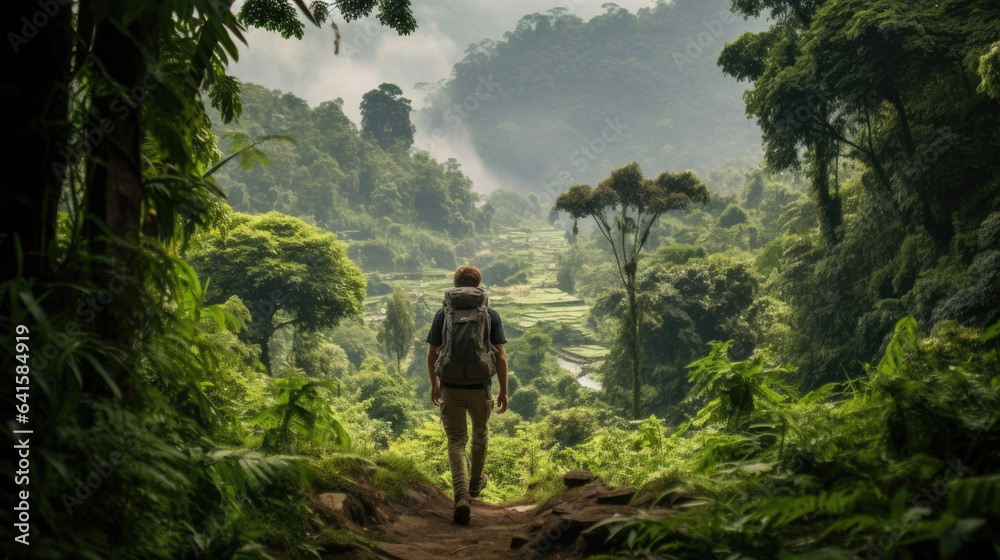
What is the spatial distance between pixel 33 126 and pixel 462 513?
119 inches

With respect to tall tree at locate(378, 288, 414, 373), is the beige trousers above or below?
above

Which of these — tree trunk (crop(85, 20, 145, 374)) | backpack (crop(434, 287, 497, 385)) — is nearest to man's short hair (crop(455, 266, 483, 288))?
backpack (crop(434, 287, 497, 385))

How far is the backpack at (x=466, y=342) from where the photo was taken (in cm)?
328

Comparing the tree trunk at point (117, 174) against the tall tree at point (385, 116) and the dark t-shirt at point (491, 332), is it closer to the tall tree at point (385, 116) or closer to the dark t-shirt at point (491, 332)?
the dark t-shirt at point (491, 332)

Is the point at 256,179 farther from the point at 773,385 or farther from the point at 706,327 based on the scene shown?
the point at 773,385

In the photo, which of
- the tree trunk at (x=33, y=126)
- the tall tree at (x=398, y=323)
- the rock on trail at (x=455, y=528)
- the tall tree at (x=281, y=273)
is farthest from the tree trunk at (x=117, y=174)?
the tall tree at (x=398, y=323)

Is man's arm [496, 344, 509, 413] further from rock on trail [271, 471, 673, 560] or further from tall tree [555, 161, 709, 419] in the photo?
tall tree [555, 161, 709, 419]

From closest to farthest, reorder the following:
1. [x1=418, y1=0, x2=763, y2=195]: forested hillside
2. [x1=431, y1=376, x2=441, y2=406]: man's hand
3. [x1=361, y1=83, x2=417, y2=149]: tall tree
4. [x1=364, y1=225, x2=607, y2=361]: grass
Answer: [x1=431, y1=376, x2=441, y2=406]: man's hand
[x1=364, y1=225, x2=607, y2=361]: grass
[x1=361, y1=83, x2=417, y2=149]: tall tree
[x1=418, y1=0, x2=763, y2=195]: forested hillside

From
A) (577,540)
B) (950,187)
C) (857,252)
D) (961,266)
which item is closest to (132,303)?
(577,540)

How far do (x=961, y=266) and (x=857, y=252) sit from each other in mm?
4198

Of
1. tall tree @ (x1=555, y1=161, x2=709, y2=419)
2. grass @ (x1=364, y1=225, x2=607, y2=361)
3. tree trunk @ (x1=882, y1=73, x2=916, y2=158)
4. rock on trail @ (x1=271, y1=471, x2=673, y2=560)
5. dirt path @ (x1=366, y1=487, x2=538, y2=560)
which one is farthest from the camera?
grass @ (x1=364, y1=225, x2=607, y2=361)

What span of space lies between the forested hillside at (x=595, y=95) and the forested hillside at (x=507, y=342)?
452 ft

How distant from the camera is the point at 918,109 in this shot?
40.6ft

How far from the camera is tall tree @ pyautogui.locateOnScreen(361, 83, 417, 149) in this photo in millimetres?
84000
